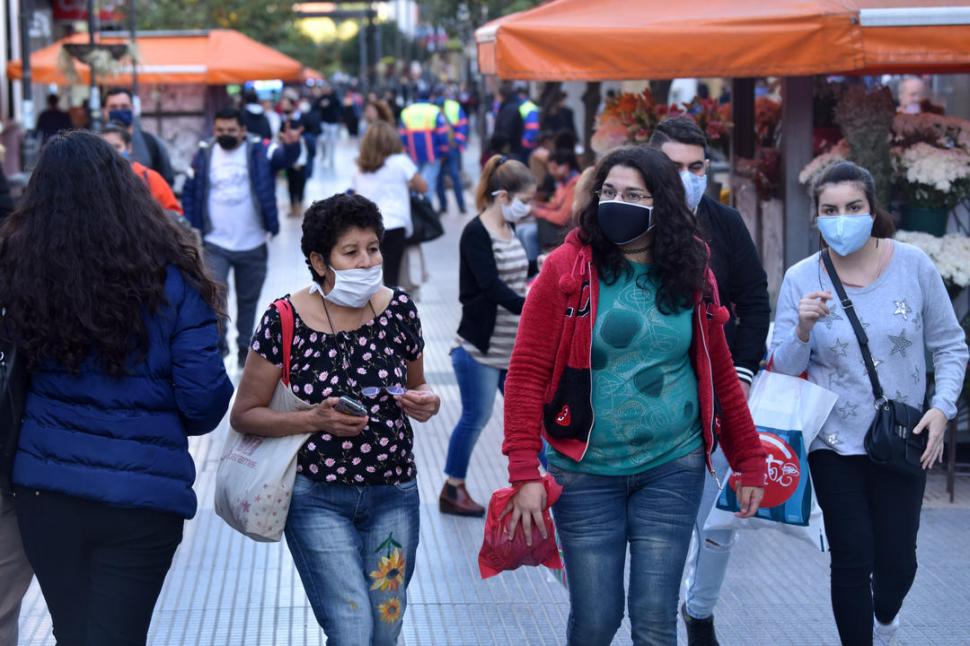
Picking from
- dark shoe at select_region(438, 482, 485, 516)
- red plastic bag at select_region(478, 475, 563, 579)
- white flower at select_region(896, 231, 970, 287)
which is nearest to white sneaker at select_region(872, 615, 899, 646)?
red plastic bag at select_region(478, 475, 563, 579)

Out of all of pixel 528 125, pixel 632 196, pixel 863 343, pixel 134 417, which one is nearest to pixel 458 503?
pixel 863 343

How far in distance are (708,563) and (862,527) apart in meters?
0.70

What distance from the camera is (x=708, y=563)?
15.9 feet

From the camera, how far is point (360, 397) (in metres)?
3.80

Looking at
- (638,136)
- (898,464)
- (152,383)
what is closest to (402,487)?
(152,383)

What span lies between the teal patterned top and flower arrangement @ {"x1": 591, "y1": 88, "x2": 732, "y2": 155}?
18.6ft

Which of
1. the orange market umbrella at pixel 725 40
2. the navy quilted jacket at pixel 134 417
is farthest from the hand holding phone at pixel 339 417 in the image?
the orange market umbrella at pixel 725 40

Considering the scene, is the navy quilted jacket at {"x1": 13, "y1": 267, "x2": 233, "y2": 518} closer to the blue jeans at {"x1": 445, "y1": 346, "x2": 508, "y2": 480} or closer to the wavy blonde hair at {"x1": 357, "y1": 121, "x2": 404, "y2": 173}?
the blue jeans at {"x1": 445, "y1": 346, "x2": 508, "y2": 480}

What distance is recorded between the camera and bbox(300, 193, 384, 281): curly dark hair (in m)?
3.92

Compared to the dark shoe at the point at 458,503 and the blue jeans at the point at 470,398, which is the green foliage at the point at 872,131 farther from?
the dark shoe at the point at 458,503

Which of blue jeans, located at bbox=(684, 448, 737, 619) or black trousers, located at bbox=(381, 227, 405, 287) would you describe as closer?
blue jeans, located at bbox=(684, 448, 737, 619)

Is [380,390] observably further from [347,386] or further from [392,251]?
[392,251]

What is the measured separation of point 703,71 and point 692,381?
3.85 m

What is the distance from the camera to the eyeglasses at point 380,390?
377cm
